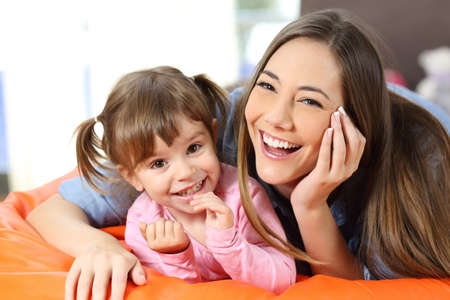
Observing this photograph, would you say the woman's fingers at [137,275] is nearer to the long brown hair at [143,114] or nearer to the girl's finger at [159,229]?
the girl's finger at [159,229]

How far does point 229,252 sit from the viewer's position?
998 millimetres

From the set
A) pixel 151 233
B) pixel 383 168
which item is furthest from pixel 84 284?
pixel 383 168

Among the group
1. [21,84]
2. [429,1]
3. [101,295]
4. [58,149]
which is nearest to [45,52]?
[21,84]

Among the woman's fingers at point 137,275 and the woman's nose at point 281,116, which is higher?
the woman's nose at point 281,116

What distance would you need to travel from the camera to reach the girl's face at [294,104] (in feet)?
3.45

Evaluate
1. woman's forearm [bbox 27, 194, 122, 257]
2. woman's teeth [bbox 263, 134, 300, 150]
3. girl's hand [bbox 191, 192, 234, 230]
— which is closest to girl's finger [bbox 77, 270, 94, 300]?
woman's forearm [bbox 27, 194, 122, 257]

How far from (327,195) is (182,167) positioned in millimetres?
334

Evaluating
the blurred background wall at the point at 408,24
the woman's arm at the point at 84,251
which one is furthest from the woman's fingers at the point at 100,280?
the blurred background wall at the point at 408,24

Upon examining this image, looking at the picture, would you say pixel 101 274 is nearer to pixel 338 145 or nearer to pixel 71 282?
pixel 71 282

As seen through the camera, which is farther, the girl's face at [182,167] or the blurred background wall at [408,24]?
the blurred background wall at [408,24]

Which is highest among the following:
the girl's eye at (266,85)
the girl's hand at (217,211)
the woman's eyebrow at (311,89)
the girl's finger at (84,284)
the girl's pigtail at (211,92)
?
the woman's eyebrow at (311,89)

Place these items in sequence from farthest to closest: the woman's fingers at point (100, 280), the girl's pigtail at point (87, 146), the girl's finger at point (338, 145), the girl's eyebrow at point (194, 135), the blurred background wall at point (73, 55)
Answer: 1. the blurred background wall at point (73, 55)
2. the girl's pigtail at point (87, 146)
3. the girl's eyebrow at point (194, 135)
4. the girl's finger at point (338, 145)
5. the woman's fingers at point (100, 280)

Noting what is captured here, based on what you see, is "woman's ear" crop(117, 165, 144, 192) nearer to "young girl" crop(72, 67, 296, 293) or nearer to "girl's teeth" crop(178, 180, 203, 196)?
"young girl" crop(72, 67, 296, 293)

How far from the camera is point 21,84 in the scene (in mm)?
3203
